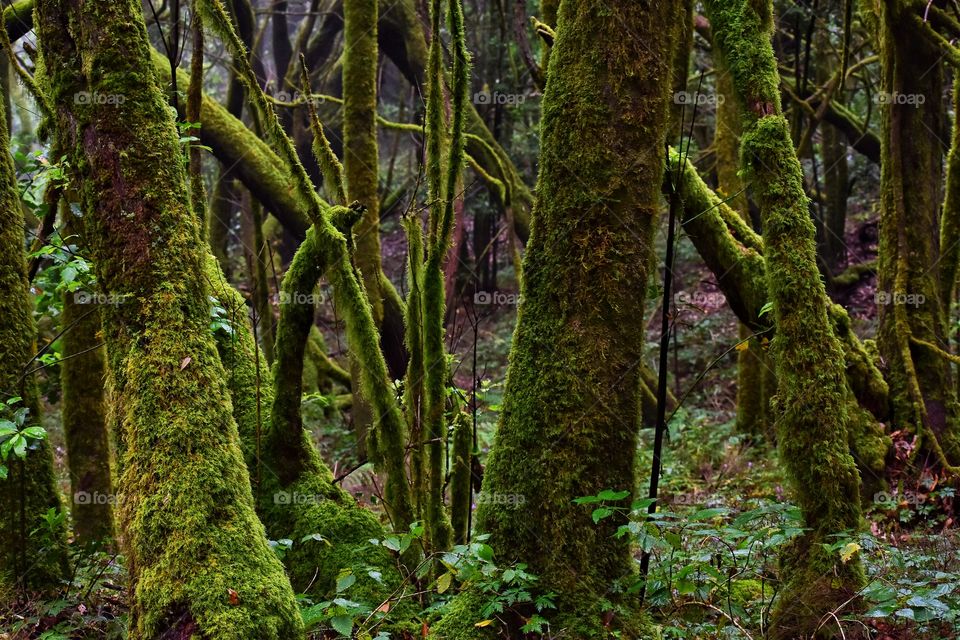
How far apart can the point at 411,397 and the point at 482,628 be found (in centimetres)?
142

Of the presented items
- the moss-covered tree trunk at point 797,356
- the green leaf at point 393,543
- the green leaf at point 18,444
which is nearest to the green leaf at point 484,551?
the green leaf at point 393,543

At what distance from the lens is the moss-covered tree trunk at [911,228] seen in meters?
6.39

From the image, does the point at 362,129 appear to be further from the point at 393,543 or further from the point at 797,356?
the point at 797,356

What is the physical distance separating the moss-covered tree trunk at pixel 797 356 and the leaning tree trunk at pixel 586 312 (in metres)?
0.42

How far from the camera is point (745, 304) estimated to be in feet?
15.6

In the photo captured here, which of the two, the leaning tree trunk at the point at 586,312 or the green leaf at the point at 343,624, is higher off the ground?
the leaning tree trunk at the point at 586,312

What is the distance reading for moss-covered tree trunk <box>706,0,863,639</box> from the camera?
3.06 meters

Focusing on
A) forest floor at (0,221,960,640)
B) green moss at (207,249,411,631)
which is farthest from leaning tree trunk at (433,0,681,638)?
green moss at (207,249,411,631)

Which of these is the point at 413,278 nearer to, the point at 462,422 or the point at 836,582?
the point at 462,422

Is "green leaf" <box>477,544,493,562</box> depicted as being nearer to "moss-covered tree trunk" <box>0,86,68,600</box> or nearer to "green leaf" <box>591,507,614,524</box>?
"green leaf" <box>591,507,614,524</box>

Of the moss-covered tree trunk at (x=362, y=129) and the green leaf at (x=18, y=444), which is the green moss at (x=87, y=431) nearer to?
the green leaf at (x=18, y=444)

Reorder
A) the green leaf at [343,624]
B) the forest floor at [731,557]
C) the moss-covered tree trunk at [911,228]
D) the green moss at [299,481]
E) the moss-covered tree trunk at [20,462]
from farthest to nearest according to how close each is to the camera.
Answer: the moss-covered tree trunk at [911,228], the moss-covered tree trunk at [20,462], the green moss at [299,481], the forest floor at [731,557], the green leaf at [343,624]

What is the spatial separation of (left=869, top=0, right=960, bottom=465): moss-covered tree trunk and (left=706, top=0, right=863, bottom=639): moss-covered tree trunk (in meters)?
3.54

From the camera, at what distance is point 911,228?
654cm
